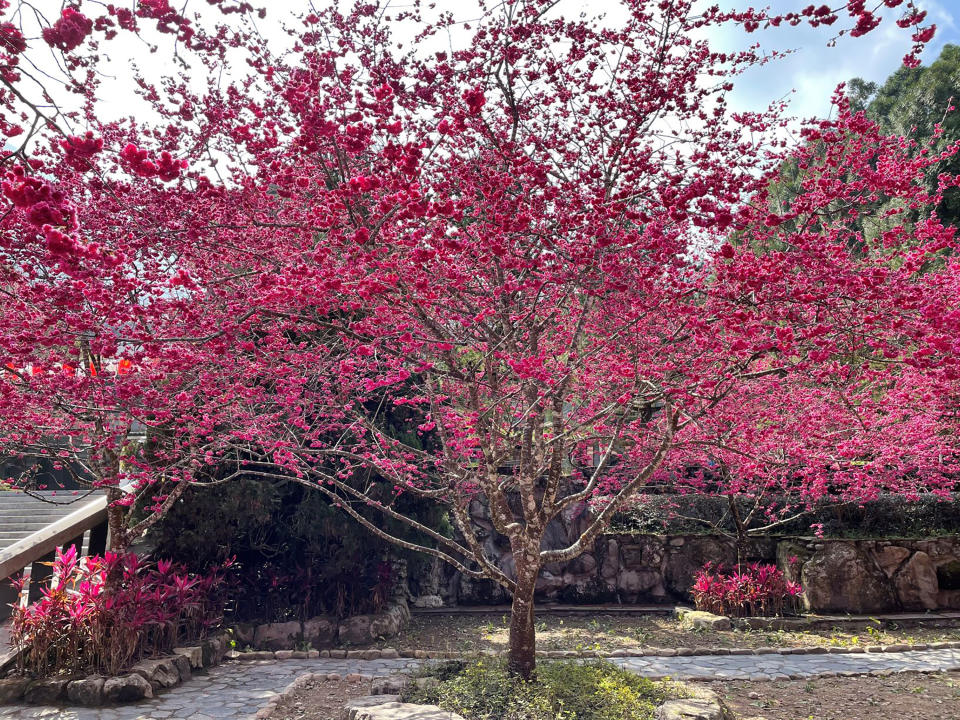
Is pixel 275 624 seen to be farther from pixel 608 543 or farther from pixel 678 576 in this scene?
pixel 678 576

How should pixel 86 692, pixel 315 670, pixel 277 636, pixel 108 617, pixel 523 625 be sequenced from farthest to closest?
pixel 277 636, pixel 315 670, pixel 108 617, pixel 86 692, pixel 523 625

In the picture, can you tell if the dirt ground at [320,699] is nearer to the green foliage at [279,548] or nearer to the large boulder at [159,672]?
the large boulder at [159,672]

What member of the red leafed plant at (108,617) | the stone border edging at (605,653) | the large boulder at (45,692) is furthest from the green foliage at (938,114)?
the large boulder at (45,692)

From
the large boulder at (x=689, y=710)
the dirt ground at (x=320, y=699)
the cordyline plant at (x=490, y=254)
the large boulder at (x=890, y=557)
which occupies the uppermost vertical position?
the cordyline plant at (x=490, y=254)

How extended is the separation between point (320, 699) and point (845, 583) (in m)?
7.63

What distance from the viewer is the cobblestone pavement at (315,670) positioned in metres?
6.29

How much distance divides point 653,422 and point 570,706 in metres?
5.07

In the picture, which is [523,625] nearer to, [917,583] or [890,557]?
[890,557]

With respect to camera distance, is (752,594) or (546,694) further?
(752,594)

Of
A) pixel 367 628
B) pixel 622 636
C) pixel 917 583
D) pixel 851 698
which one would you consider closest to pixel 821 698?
pixel 851 698

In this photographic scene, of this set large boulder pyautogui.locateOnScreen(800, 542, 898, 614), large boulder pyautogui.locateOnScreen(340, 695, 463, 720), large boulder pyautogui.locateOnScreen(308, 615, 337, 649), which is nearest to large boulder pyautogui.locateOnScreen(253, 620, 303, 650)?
large boulder pyautogui.locateOnScreen(308, 615, 337, 649)

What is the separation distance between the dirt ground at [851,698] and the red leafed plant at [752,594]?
2.58 meters

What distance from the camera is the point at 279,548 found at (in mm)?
9711

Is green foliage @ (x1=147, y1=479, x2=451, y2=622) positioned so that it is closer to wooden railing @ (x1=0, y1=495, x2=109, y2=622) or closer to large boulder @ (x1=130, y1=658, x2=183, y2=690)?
wooden railing @ (x1=0, y1=495, x2=109, y2=622)
